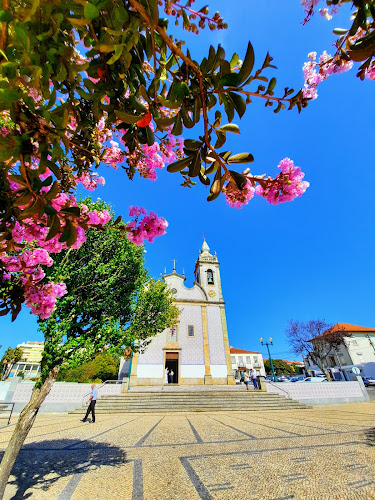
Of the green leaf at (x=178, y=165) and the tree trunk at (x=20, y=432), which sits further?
the tree trunk at (x=20, y=432)

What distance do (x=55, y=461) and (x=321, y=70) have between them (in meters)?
6.38

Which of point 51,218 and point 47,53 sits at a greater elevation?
point 47,53

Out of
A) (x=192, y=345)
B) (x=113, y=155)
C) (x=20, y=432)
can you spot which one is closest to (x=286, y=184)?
(x=113, y=155)

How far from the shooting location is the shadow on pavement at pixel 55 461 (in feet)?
10.3

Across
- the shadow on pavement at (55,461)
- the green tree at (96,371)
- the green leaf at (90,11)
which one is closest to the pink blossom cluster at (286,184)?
the green leaf at (90,11)

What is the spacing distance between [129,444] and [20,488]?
255 centimetres

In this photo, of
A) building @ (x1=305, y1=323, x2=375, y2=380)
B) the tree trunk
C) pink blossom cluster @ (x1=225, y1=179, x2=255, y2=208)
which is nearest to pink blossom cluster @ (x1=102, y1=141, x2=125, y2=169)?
pink blossom cluster @ (x1=225, y1=179, x2=255, y2=208)

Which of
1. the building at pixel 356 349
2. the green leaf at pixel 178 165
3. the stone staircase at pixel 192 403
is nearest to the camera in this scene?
the green leaf at pixel 178 165

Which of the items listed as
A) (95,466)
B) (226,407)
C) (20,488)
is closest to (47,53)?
(20,488)

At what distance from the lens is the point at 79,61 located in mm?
1702

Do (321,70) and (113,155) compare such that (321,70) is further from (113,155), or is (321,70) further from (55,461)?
(55,461)

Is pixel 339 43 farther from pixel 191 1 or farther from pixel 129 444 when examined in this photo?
pixel 129 444

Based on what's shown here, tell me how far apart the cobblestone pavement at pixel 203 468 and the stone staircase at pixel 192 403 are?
298 inches

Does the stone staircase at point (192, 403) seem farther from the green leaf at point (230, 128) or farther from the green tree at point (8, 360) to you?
the green tree at point (8, 360)
